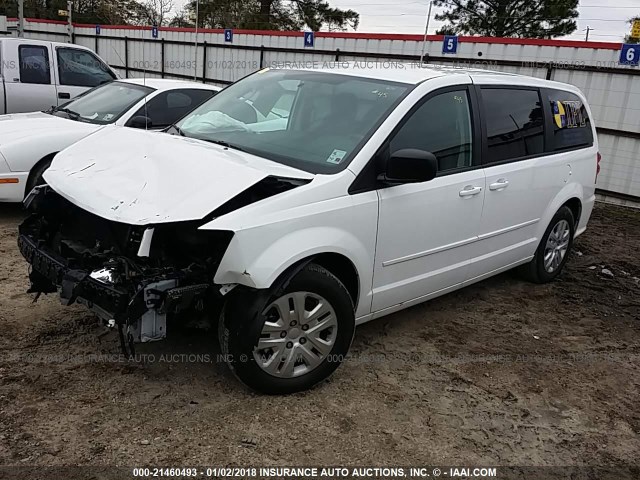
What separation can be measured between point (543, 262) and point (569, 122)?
1263 mm

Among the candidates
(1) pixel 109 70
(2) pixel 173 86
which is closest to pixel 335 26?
(1) pixel 109 70

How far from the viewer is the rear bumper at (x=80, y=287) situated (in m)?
2.81

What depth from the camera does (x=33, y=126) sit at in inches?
243

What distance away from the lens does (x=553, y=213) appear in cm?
512

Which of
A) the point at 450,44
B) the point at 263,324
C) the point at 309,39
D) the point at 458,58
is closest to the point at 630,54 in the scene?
the point at 458,58

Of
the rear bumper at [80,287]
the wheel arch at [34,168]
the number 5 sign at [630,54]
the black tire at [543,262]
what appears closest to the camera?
the rear bumper at [80,287]

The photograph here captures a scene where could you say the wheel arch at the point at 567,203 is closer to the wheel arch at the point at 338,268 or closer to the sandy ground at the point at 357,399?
the sandy ground at the point at 357,399

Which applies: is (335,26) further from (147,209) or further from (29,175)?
(147,209)

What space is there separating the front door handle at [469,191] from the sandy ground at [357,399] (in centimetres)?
103

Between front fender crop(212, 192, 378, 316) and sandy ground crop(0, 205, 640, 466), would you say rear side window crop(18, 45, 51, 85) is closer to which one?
sandy ground crop(0, 205, 640, 466)

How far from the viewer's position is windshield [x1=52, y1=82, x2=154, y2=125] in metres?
6.60

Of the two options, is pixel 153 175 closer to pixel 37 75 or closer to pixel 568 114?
pixel 568 114

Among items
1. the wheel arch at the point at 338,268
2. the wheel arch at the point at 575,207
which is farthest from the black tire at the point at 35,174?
the wheel arch at the point at 575,207

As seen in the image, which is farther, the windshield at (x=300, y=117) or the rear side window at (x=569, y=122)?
the rear side window at (x=569, y=122)
